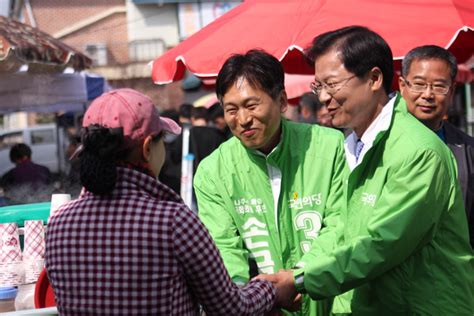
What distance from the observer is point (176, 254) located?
9.06 feet

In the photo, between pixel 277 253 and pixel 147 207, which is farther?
pixel 277 253

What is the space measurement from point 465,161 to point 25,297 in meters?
Result: 2.24

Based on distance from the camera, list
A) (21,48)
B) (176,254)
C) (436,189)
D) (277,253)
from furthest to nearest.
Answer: (21,48)
(277,253)
(436,189)
(176,254)

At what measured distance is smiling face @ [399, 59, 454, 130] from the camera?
462 cm

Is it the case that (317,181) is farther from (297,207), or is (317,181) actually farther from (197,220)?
(197,220)

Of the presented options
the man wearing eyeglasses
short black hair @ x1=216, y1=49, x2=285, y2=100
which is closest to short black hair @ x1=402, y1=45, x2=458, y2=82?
the man wearing eyeglasses

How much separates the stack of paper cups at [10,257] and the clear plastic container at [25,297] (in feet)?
0.12

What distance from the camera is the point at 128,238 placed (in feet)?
9.09

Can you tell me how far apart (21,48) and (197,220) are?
591 centimetres

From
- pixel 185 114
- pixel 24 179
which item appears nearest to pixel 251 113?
pixel 24 179

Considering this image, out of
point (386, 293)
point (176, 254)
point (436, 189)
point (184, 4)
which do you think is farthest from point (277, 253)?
point (184, 4)

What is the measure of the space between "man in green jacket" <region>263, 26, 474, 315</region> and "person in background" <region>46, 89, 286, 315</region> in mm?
576

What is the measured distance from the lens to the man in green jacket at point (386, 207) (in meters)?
3.19

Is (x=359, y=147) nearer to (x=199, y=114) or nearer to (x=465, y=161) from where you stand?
(x=465, y=161)
